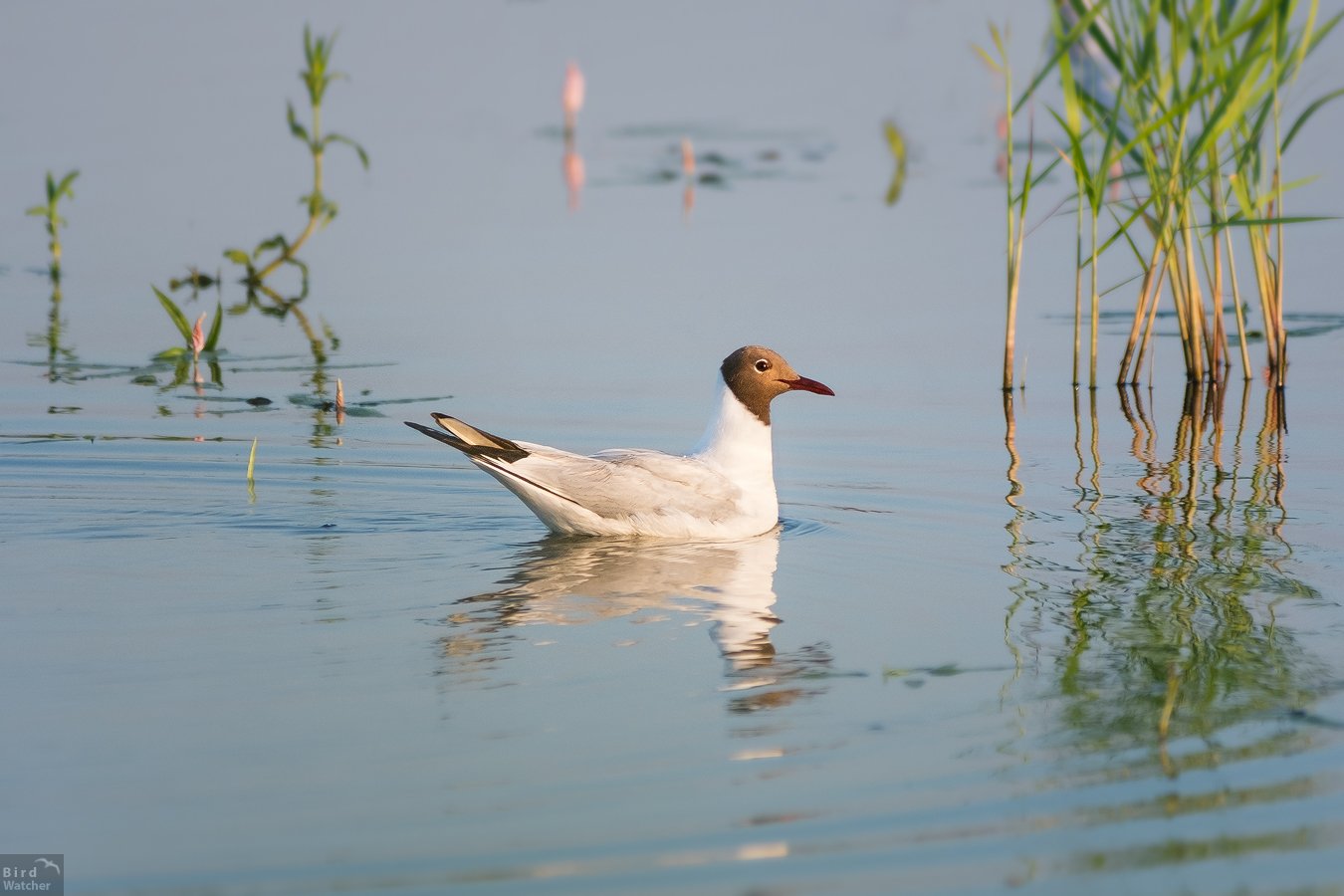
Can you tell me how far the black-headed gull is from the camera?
872 centimetres

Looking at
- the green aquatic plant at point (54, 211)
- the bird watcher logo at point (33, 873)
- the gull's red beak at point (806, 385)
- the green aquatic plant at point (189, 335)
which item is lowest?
the bird watcher logo at point (33, 873)

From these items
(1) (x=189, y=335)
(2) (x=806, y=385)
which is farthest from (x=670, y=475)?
(1) (x=189, y=335)

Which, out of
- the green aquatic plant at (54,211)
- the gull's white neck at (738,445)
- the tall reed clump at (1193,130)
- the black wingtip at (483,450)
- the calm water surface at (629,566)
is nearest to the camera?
the calm water surface at (629,566)

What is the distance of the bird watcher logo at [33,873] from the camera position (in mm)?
4609

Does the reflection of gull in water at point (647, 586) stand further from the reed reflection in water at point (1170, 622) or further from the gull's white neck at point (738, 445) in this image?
the reed reflection in water at point (1170, 622)

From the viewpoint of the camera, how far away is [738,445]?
9328mm

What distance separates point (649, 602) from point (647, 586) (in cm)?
35

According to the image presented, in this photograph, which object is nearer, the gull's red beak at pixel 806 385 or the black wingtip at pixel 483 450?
the black wingtip at pixel 483 450

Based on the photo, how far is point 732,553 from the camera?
8672 millimetres

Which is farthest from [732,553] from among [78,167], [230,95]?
[230,95]

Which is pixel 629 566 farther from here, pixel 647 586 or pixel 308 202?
pixel 308 202

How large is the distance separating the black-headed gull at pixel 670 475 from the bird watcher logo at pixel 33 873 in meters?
3.97

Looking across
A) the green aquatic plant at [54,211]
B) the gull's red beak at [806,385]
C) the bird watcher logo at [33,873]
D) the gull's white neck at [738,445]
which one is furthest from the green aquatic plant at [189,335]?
the bird watcher logo at [33,873]

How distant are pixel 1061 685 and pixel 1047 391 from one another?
19.2 feet
